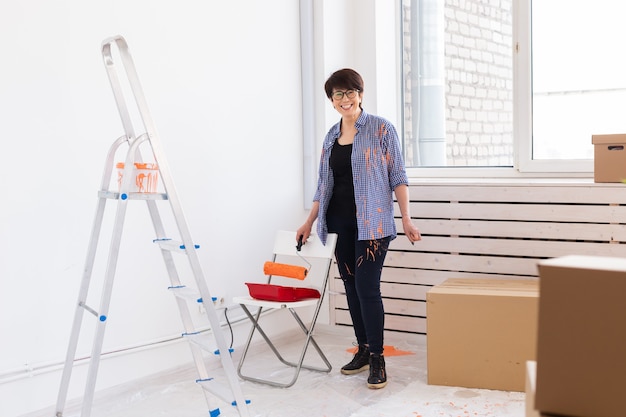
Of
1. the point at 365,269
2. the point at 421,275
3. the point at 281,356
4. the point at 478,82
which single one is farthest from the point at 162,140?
the point at 478,82

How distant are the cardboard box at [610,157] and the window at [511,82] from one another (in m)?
0.47

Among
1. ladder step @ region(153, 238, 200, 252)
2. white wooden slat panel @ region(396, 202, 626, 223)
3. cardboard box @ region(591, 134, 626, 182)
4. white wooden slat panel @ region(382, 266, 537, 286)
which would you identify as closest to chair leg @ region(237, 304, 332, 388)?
white wooden slat panel @ region(382, 266, 537, 286)

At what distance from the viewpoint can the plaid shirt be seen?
3377 millimetres

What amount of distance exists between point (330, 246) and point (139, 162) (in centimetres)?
113

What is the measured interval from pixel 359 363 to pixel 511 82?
193cm

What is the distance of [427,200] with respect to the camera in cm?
407

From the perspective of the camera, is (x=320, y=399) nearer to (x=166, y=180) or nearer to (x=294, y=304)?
(x=294, y=304)

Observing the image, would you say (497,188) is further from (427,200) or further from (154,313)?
(154,313)

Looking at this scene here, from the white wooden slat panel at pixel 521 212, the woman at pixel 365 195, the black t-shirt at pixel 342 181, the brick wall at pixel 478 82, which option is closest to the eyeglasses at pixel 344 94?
the woman at pixel 365 195

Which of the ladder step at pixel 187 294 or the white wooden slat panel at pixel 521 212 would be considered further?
the white wooden slat panel at pixel 521 212

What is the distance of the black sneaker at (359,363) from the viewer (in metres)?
3.62

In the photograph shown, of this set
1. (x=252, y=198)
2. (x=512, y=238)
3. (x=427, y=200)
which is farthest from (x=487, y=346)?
(x=252, y=198)

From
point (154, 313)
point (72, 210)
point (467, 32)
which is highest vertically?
point (467, 32)

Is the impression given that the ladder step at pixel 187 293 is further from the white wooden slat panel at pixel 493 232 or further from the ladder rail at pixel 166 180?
the white wooden slat panel at pixel 493 232
